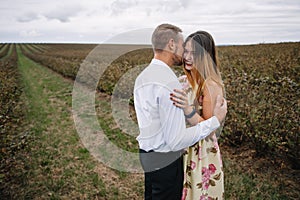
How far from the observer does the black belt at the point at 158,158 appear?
77.3 inches

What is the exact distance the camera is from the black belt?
1.96 m

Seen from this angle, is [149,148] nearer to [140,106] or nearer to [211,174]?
[140,106]

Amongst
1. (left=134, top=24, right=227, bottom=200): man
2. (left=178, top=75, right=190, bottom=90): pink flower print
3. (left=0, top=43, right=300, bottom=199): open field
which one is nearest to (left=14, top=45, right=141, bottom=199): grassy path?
(left=0, top=43, right=300, bottom=199): open field

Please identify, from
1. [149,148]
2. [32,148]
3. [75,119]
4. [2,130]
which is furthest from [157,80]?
[75,119]

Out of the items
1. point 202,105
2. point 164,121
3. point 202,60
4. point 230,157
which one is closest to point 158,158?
point 164,121

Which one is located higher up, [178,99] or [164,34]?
[164,34]

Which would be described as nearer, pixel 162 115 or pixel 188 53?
pixel 162 115

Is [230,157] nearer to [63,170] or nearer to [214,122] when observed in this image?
[63,170]

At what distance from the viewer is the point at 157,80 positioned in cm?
174

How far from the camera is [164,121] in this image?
175 cm

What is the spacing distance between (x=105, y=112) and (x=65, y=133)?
1756mm

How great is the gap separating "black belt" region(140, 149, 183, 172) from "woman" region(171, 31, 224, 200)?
0.15 m

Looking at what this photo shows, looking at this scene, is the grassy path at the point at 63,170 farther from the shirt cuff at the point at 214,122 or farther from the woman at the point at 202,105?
the shirt cuff at the point at 214,122

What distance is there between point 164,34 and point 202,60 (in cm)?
41
